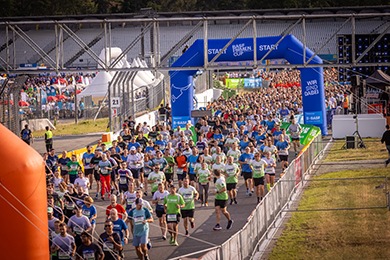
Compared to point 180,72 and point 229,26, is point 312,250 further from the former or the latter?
point 229,26

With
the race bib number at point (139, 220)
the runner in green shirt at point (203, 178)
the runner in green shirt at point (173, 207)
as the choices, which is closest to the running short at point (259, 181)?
the runner in green shirt at point (203, 178)

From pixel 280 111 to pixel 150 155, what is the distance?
18.2 m

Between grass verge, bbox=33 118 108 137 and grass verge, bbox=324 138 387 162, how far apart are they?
1570 cm

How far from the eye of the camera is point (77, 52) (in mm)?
87500

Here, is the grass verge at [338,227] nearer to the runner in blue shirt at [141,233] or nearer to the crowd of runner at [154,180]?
the crowd of runner at [154,180]

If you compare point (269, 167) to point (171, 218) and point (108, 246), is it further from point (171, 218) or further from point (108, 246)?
point (108, 246)

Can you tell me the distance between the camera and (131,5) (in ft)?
356

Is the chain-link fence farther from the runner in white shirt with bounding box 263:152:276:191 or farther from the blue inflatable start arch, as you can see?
the runner in white shirt with bounding box 263:152:276:191

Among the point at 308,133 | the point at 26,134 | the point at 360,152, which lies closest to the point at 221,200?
the point at 360,152

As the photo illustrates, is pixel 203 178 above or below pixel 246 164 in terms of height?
below

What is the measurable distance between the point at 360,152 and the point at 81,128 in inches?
784

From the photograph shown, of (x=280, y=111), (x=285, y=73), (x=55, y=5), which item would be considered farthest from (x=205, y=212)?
(x=55, y=5)

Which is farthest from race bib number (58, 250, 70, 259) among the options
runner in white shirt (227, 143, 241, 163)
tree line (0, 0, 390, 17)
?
tree line (0, 0, 390, 17)

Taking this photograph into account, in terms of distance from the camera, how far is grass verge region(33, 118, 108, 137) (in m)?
50.1
